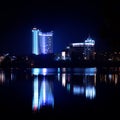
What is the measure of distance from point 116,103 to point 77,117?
390 cm

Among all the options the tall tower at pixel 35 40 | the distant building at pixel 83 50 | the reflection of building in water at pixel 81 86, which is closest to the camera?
the reflection of building in water at pixel 81 86

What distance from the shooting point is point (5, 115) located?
13.0 m

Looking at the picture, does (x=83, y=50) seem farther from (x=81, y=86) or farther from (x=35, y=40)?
(x=81, y=86)

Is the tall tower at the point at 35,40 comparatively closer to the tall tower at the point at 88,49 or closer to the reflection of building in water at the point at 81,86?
the tall tower at the point at 88,49

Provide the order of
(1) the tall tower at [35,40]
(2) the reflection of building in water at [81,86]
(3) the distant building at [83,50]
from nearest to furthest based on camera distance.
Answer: (2) the reflection of building in water at [81,86] → (3) the distant building at [83,50] → (1) the tall tower at [35,40]

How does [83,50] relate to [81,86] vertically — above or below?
above

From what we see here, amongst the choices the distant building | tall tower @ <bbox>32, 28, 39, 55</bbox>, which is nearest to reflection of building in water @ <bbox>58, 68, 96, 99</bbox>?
the distant building

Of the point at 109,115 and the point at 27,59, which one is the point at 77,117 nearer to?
the point at 109,115

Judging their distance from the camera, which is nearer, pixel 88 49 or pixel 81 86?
pixel 81 86

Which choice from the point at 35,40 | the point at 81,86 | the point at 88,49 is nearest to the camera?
the point at 81,86

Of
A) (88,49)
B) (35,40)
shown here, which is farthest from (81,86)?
(35,40)

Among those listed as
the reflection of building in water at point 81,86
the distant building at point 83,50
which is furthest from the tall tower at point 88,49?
the reflection of building in water at point 81,86

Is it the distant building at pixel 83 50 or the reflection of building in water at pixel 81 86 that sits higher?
the distant building at pixel 83 50

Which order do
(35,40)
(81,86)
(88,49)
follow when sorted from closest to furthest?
(81,86)
(88,49)
(35,40)
